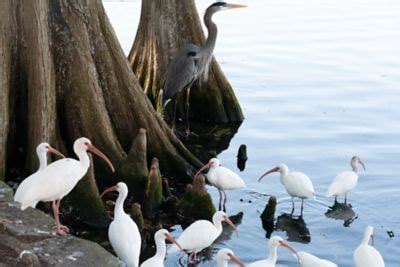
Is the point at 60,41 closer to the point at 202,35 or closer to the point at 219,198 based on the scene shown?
the point at 219,198

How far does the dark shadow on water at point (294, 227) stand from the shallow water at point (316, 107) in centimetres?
9

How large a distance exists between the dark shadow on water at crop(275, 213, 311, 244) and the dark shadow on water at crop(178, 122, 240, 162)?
9.57 feet

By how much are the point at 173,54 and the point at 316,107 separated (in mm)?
3395

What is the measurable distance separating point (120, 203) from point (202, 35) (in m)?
7.15

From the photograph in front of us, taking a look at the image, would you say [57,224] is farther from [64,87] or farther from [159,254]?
[64,87]

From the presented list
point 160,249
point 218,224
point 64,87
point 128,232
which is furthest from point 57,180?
point 64,87

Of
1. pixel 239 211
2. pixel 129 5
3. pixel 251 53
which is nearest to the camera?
pixel 239 211

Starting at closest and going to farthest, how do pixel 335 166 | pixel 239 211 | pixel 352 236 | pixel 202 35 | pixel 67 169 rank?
pixel 67 169 → pixel 352 236 → pixel 239 211 → pixel 335 166 → pixel 202 35

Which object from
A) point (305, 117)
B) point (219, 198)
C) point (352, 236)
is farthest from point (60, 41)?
point (305, 117)

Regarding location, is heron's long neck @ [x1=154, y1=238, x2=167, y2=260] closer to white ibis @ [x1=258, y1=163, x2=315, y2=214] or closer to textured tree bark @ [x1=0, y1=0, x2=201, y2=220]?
textured tree bark @ [x1=0, y1=0, x2=201, y2=220]

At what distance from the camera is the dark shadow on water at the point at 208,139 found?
46.8 feet

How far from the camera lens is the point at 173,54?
623 inches

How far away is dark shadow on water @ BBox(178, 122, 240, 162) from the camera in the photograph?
1427 centimetres

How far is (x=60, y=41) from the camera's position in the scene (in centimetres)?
1082
